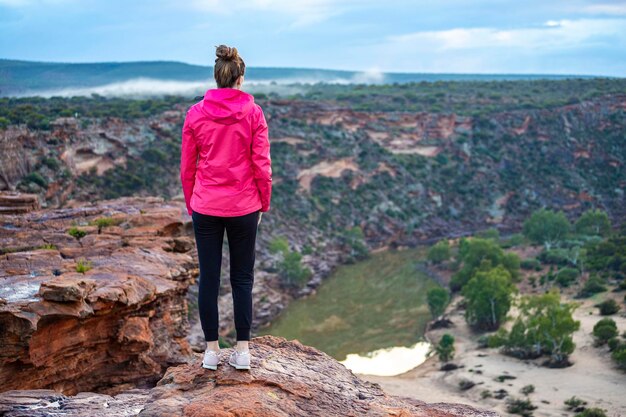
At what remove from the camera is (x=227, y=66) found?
5656 millimetres

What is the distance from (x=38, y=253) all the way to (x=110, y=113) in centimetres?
3448

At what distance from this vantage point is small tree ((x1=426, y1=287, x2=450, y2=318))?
32.2 meters

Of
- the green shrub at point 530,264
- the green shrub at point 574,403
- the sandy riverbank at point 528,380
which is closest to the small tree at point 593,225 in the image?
the green shrub at point 530,264

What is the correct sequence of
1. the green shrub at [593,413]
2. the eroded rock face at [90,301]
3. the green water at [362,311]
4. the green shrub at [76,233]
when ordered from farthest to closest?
the green water at [362,311], the green shrub at [593,413], the green shrub at [76,233], the eroded rock face at [90,301]

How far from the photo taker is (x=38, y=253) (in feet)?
34.3

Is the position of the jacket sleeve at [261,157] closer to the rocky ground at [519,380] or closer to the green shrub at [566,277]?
the rocky ground at [519,380]

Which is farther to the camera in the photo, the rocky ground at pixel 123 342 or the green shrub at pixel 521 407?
the green shrub at pixel 521 407

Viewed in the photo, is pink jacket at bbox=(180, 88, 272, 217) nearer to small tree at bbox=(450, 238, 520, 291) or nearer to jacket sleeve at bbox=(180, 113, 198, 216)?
jacket sleeve at bbox=(180, 113, 198, 216)

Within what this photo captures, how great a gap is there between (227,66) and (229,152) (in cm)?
75

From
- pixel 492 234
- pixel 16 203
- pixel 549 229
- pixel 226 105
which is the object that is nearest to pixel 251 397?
pixel 226 105

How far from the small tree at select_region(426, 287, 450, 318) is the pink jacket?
27.6 metres

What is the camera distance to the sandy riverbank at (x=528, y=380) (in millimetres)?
21797

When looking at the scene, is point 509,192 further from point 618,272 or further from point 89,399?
point 89,399

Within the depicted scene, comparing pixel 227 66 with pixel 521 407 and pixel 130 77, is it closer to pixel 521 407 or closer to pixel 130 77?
pixel 521 407
